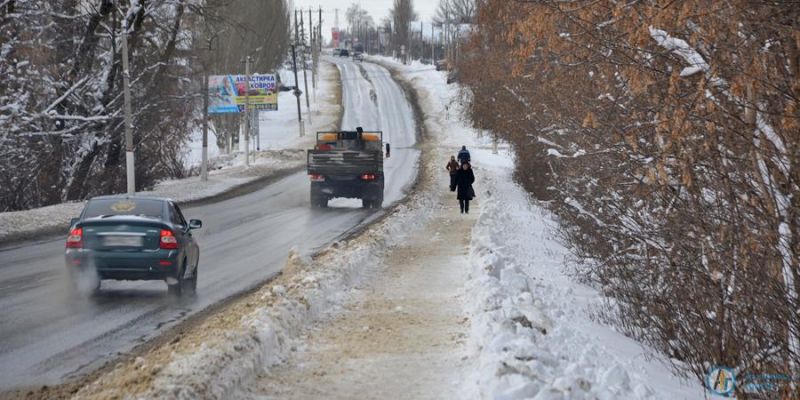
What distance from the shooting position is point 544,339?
9.05 meters

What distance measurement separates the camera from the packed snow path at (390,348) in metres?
8.22

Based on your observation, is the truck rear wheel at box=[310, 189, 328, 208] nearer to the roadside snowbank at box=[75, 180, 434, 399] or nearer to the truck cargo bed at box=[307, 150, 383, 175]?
the truck cargo bed at box=[307, 150, 383, 175]

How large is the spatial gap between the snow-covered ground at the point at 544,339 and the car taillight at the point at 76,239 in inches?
218

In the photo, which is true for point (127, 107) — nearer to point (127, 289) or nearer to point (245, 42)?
point (127, 289)

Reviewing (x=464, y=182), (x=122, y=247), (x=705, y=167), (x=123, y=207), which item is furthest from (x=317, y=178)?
(x=705, y=167)

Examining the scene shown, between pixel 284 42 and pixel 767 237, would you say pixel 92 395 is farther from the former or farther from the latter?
pixel 284 42

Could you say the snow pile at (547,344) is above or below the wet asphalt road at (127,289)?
above

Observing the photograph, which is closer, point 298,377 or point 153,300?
point 298,377

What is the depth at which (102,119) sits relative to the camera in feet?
101

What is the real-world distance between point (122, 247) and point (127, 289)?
1.40m

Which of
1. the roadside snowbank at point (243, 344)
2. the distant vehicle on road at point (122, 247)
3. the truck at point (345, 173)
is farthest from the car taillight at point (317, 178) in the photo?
the distant vehicle on road at point (122, 247)

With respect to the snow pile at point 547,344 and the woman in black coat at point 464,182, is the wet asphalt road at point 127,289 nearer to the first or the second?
the woman in black coat at point 464,182

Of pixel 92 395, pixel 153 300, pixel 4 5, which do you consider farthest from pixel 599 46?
pixel 4 5

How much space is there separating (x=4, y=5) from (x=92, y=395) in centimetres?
2286
